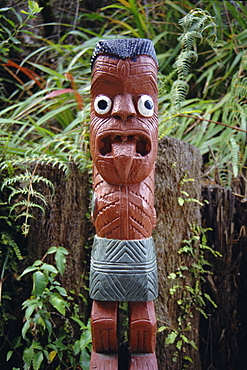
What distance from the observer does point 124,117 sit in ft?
5.00

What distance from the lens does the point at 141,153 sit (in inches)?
63.6

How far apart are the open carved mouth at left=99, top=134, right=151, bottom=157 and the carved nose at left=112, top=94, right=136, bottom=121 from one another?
9 cm

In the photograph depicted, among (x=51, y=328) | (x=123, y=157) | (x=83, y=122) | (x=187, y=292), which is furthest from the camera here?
(x=83, y=122)

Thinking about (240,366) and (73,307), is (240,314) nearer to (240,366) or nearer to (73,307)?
(240,366)

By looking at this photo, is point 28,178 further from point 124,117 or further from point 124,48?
point 124,48

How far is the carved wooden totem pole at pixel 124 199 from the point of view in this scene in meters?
1.53

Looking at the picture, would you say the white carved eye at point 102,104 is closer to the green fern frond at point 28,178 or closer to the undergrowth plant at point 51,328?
the green fern frond at point 28,178

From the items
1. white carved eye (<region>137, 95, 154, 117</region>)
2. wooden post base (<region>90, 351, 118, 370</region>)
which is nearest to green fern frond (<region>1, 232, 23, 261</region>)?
wooden post base (<region>90, 351, 118, 370</region>)

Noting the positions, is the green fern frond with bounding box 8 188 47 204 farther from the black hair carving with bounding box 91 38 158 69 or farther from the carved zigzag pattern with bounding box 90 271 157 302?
the black hair carving with bounding box 91 38 158 69

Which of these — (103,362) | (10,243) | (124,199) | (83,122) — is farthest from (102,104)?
(103,362)

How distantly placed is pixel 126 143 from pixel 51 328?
1142mm

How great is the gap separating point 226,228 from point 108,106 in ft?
4.41

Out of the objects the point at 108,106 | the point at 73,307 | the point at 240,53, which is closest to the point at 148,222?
the point at 108,106

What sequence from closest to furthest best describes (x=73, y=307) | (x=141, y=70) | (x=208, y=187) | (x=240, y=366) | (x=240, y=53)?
(x=141, y=70) < (x=73, y=307) < (x=240, y=366) < (x=208, y=187) < (x=240, y=53)
